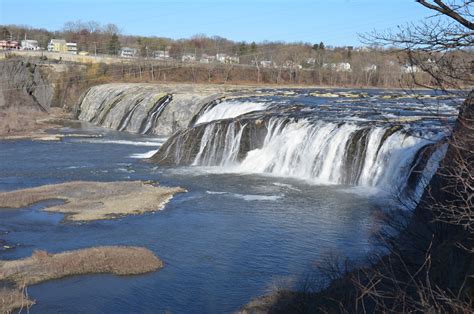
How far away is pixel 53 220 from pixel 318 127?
39.8ft

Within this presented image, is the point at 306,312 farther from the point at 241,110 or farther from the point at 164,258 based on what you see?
the point at 241,110

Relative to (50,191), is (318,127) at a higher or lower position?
higher

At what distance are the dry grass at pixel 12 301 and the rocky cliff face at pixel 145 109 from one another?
28146 mm

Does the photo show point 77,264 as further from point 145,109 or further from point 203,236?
point 145,109

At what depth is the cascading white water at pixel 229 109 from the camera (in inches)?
1373

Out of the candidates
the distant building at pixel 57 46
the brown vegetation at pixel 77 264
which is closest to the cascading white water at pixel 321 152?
the brown vegetation at pixel 77 264

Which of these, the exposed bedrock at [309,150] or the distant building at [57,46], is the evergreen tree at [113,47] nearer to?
the distant building at [57,46]

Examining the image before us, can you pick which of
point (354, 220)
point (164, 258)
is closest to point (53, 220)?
point (164, 258)

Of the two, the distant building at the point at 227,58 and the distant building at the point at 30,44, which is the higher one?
the distant building at the point at 30,44

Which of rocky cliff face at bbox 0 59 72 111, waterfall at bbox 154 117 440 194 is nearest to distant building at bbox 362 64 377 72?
rocky cliff face at bbox 0 59 72 111

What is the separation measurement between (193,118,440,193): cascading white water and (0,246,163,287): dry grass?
908 centimetres

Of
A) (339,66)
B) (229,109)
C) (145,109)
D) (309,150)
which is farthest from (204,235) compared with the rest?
(339,66)

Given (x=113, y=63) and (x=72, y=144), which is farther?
(x=113, y=63)

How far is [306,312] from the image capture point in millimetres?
9617
